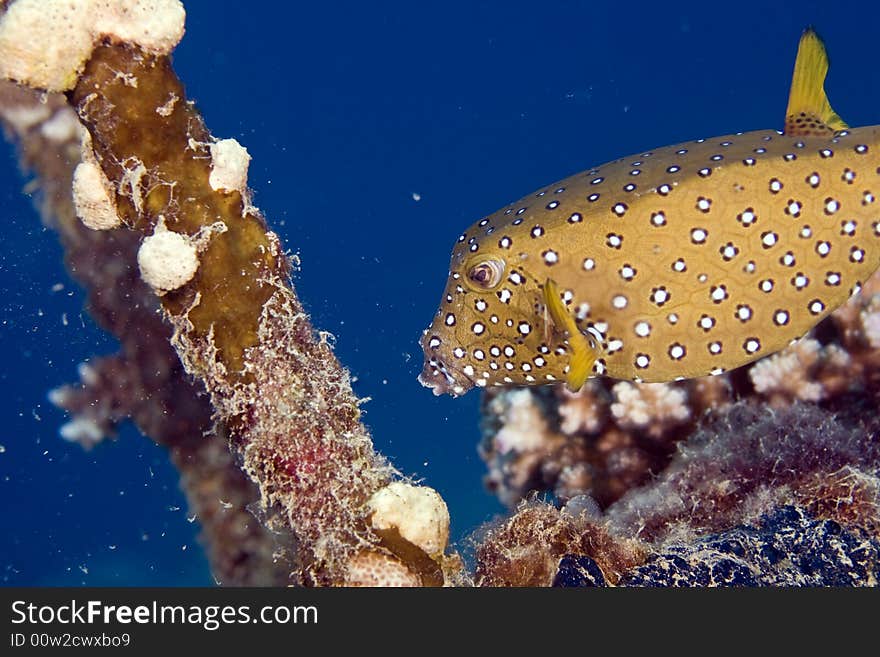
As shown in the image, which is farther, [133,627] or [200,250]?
[200,250]

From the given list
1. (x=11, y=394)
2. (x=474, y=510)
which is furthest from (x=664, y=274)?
(x=11, y=394)

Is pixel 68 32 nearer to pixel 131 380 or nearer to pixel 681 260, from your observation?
pixel 131 380

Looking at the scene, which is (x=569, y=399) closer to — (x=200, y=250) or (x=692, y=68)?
(x=200, y=250)

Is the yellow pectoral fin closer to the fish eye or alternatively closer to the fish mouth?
the fish eye

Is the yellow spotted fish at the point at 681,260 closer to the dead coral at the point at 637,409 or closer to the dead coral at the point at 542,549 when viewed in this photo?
the dead coral at the point at 542,549

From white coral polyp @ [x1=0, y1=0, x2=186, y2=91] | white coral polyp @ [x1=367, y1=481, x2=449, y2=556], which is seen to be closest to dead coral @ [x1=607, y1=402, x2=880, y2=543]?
white coral polyp @ [x1=367, y1=481, x2=449, y2=556]

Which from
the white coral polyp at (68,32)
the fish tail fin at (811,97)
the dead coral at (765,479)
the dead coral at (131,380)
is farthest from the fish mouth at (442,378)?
the fish tail fin at (811,97)
